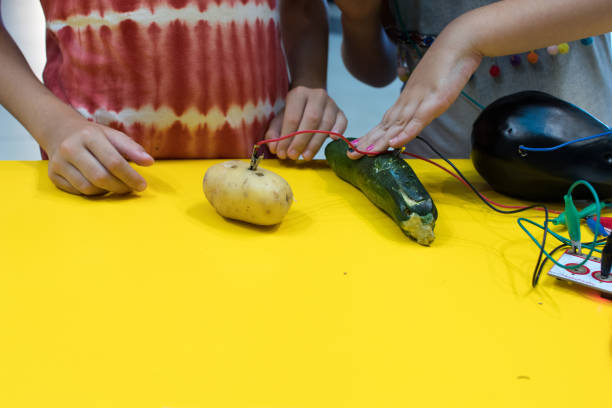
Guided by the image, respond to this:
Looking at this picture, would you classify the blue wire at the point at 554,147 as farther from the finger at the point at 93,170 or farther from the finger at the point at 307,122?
the finger at the point at 93,170

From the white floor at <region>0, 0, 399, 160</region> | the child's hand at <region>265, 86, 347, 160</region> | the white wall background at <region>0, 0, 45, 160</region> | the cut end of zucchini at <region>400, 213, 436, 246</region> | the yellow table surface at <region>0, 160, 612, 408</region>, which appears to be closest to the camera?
the yellow table surface at <region>0, 160, 612, 408</region>

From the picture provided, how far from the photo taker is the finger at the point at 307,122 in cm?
102

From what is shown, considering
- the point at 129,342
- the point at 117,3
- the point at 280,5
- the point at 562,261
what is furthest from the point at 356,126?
the point at 129,342

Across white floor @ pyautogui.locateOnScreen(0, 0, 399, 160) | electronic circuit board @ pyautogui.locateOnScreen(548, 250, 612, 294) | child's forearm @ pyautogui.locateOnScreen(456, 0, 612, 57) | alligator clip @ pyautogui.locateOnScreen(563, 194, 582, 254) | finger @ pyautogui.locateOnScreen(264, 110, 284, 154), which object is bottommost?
white floor @ pyautogui.locateOnScreen(0, 0, 399, 160)

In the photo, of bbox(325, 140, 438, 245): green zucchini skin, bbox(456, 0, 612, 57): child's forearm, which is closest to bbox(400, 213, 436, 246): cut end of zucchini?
bbox(325, 140, 438, 245): green zucchini skin

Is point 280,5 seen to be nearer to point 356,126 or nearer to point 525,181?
point 525,181

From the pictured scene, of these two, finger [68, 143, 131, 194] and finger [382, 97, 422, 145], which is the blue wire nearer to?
finger [382, 97, 422, 145]

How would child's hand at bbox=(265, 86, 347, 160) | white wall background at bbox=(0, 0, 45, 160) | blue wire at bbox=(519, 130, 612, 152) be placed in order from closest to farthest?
blue wire at bbox=(519, 130, 612, 152), child's hand at bbox=(265, 86, 347, 160), white wall background at bbox=(0, 0, 45, 160)

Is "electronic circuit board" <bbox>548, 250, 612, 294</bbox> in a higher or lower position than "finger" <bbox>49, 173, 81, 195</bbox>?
higher

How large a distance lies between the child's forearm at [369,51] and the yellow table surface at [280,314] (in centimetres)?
65

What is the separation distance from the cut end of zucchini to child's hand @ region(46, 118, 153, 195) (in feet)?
1.39

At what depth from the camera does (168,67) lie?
3.14 feet

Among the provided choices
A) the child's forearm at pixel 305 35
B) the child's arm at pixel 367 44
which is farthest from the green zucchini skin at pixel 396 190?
the child's arm at pixel 367 44

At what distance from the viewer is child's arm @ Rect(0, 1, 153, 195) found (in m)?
0.79
